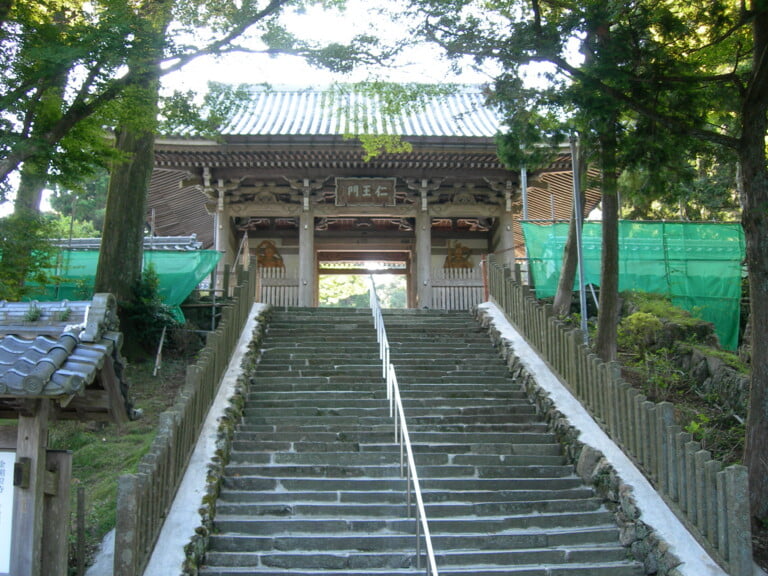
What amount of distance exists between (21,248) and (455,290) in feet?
29.9

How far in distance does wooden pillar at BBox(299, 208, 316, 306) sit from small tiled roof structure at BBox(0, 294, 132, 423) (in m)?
9.76

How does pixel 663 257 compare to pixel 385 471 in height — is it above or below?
above

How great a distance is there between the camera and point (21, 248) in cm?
961

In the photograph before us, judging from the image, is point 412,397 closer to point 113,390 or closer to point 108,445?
point 108,445

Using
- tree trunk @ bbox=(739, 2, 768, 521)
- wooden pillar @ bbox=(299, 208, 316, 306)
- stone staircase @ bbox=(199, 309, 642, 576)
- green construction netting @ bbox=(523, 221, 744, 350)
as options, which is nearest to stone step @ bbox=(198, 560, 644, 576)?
stone staircase @ bbox=(199, 309, 642, 576)

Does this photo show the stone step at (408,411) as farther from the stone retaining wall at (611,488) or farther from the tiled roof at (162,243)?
the tiled roof at (162,243)

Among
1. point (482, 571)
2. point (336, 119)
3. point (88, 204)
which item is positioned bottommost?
point (482, 571)

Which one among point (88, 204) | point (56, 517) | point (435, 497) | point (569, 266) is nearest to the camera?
point (56, 517)

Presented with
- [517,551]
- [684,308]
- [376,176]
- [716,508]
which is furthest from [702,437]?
[376,176]

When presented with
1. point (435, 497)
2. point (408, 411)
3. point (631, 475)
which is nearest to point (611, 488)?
point (631, 475)

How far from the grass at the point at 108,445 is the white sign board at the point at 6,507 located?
1.64 meters

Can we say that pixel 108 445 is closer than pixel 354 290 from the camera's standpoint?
Yes

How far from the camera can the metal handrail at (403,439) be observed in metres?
5.82

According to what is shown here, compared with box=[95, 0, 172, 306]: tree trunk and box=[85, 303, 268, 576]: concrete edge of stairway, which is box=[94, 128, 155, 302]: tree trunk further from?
box=[85, 303, 268, 576]: concrete edge of stairway
